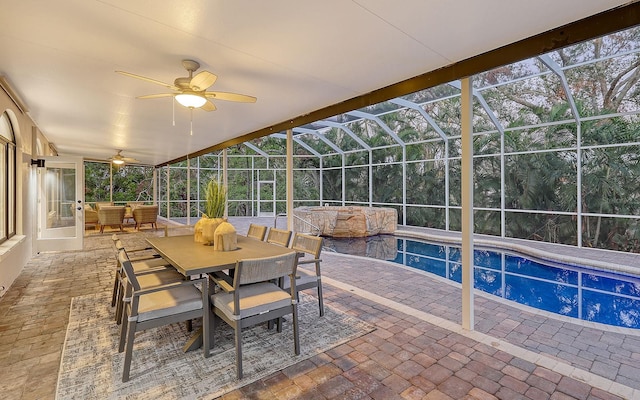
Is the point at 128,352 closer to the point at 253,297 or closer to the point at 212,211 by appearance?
the point at 253,297

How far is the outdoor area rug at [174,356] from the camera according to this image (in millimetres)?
2156

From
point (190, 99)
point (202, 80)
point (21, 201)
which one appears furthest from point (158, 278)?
point (21, 201)

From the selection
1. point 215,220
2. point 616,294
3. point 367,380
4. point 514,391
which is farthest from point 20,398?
point 616,294

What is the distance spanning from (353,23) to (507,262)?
644cm

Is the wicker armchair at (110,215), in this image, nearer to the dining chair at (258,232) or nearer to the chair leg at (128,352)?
the dining chair at (258,232)

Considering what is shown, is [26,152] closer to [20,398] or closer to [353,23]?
[20,398]

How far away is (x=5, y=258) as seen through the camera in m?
4.05

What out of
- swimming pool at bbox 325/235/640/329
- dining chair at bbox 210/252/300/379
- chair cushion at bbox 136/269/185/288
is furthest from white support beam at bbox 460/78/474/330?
chair cushion at bbox 136/269/185/288

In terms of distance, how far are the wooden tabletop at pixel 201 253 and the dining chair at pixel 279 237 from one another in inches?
11.8

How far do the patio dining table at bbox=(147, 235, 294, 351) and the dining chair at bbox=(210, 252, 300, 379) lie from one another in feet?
0.55

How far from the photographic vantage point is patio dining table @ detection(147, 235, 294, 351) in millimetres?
2466

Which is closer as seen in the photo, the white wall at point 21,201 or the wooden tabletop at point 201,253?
the wooden tabletop at point 201,253

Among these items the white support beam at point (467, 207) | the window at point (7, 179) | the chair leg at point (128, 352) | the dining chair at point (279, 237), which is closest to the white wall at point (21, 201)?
the window at point (7, 179)

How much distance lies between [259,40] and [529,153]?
27.9ft
